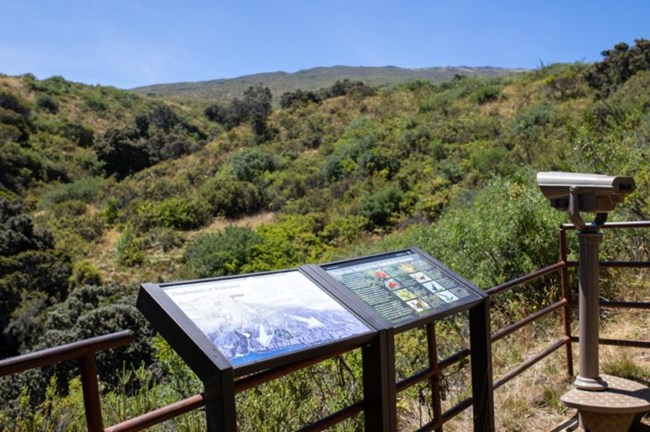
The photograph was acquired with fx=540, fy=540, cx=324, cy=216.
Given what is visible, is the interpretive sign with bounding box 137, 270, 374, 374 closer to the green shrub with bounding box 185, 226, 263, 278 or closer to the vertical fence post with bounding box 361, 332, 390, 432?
the vertical fence post with bounding box 361, 332, 390, 432

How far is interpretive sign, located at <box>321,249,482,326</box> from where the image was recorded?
2414mm

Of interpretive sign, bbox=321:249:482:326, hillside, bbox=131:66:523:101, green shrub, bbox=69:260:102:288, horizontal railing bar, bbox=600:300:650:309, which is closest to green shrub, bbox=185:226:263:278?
green shrub, bbox=69:260:102:288

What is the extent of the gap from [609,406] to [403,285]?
4.15 feet

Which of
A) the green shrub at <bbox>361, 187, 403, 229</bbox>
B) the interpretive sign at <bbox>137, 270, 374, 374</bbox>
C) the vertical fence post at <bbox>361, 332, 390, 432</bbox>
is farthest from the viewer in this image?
the green shrub at <bbox>361, 187, 403, 229</bbox>

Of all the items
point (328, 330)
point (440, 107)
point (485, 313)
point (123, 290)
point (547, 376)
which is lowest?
point (123, 290)

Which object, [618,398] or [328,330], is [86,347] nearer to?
[328,330]

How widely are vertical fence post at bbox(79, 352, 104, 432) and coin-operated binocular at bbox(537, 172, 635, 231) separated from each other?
2.31 metres

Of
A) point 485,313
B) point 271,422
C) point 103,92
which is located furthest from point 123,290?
point 103,92

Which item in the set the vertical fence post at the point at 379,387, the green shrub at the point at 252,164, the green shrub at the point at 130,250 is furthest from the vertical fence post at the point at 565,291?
the green shrub at the point at 252,164

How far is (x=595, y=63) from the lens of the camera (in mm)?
26516

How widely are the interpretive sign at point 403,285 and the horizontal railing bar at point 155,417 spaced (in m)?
0.88

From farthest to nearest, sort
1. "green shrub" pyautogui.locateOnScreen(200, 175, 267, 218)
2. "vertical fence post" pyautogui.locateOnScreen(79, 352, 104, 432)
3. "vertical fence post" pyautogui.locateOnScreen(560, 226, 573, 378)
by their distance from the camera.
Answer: "green shrub" pyautogui.locateOnScreen(200, 175, 267, 218)
"vertical fence post" pyautogui.locateOnScreen(560, 226, 573, 378)
"vertical fence post" pyautogui.locateOnScreen(79, 352, 104, 432)

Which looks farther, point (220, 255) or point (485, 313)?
point (220, 255)

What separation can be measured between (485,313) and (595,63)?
27968mm
